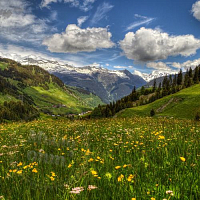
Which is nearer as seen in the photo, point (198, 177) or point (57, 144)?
point (198, 177)

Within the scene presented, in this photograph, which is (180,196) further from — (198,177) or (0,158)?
(0,158)

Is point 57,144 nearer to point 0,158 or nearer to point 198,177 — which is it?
point 0,158

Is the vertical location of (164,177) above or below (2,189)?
above

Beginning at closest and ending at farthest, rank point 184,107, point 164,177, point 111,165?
point 164,177 → point 111,165 → point 184,107

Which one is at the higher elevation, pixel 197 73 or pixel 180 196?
pixel 197 73

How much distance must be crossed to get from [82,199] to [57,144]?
4.58m

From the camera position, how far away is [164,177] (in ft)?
13.6

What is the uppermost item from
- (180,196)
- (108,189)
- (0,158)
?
(180,196)

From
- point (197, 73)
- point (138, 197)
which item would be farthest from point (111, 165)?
point (197, 73)

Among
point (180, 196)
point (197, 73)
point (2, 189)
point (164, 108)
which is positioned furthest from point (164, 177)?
point (197, 73)

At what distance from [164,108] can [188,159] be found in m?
54.6

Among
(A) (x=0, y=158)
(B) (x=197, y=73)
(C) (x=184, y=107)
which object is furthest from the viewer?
(B) (x=197, y=73)

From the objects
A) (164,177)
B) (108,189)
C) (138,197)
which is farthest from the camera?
(164,177)

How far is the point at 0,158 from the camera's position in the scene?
6070mm
